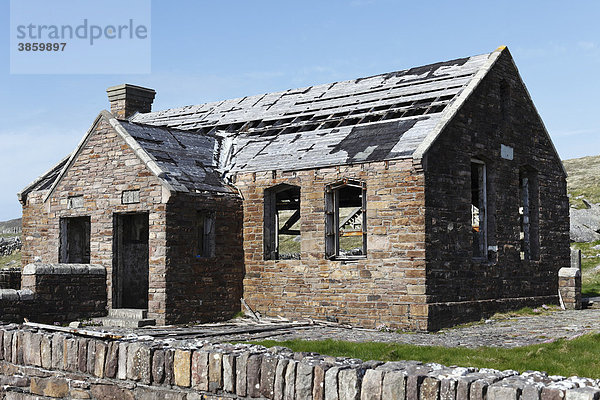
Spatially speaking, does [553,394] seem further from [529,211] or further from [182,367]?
[529,211]

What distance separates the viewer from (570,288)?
20.5m

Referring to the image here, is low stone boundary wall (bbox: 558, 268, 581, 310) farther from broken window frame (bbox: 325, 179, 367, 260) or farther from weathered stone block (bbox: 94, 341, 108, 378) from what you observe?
weathered stone block (bbox: 94, 341, 108, 378)

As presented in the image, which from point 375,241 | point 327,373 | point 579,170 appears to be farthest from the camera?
point 579,170

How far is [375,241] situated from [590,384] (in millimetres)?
11626

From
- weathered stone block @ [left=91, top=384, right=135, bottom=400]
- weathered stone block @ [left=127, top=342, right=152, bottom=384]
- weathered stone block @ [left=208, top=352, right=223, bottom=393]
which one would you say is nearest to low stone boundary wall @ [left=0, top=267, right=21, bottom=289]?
weathered stone block @ [left=91, top=384, right=135, bottom=400]

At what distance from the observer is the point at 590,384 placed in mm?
4660

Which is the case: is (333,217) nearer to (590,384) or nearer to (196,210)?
(196,210)

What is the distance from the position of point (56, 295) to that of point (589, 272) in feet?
69.8

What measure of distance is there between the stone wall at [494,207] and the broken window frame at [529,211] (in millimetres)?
144

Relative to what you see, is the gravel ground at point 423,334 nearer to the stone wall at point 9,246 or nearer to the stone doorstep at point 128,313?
the stone doorstep at point 128,313

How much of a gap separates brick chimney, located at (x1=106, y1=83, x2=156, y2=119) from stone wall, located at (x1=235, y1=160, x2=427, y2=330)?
Answer: 35.9 ft

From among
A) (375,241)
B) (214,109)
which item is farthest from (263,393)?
(214,109)

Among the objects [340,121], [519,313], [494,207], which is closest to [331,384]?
[494,207]

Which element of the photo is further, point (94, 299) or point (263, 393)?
point (94, 299)
